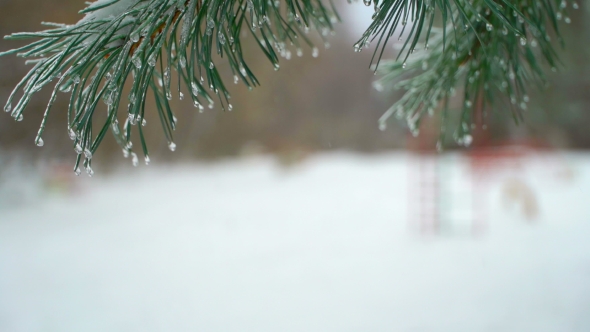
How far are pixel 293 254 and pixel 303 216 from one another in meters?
0.61

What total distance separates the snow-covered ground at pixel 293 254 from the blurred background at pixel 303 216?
0.01 metres

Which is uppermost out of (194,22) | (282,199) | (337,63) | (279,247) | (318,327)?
(337,63)

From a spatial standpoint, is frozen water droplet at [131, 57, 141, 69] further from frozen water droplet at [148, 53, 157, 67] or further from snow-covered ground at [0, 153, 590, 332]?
snow-covered ground at [0, 153, 590, 332]

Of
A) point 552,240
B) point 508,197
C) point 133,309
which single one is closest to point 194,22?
point 133,309

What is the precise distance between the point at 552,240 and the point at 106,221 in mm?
2938

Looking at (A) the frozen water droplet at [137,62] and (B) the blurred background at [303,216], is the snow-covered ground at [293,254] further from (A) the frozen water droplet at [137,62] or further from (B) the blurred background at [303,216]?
(A) the frozen water droplet at [137,62]

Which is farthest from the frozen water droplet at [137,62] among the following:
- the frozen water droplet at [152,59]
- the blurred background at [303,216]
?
the blurred background at [303,216]

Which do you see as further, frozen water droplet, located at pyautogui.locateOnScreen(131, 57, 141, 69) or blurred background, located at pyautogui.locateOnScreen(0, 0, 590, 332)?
blurred background, located at pyautogui.locateOnScreen(0, 0, 590, 332)

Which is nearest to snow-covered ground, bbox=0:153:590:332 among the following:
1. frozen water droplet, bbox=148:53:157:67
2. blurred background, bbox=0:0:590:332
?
blurred background, bbox=0:0:590:332

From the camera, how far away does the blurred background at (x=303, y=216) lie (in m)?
1.96

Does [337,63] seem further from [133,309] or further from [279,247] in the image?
[133,309]

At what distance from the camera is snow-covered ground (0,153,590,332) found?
1.91 m

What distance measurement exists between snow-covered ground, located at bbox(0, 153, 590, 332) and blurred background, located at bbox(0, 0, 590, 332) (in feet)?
0.04

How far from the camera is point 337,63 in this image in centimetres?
328
